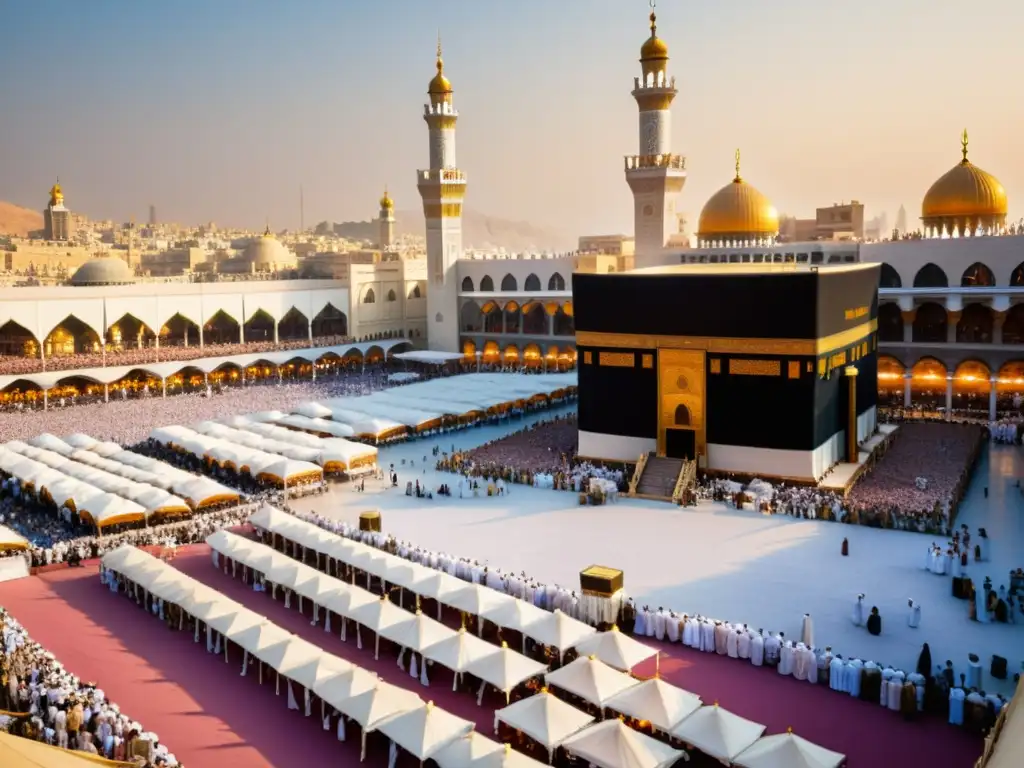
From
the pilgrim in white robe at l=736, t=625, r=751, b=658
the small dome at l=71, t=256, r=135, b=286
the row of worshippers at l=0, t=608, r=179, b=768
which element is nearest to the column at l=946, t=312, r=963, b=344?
the pilgrim in white robe at l=736, t=625, r=751, b=658

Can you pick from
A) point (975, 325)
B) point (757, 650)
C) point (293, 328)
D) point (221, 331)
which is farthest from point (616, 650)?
point (293, 328)

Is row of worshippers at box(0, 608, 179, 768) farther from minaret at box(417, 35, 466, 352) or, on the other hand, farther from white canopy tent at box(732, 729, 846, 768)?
minaret at box(417, 35, 466, 352)

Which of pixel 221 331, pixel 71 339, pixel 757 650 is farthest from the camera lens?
pixel 221 331

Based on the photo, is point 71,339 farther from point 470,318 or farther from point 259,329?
point 470,318

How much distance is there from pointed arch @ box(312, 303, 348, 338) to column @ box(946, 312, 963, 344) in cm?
2626

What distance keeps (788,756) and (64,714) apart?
7.91m

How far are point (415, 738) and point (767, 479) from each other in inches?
568

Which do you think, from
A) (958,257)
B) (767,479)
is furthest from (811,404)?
(958,257)

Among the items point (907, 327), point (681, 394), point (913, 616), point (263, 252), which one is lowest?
point (913, 616)

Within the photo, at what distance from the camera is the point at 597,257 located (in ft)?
101

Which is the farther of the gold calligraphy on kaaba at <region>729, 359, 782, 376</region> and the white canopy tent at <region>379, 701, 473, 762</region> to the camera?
the gold calligraphy on kaaba at <region>729, 359, 782, 376</region>

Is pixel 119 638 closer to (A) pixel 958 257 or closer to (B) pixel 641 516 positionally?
(B) pixel 641 516

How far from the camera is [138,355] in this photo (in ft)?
123

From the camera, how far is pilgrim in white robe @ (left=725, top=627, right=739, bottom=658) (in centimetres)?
1319
